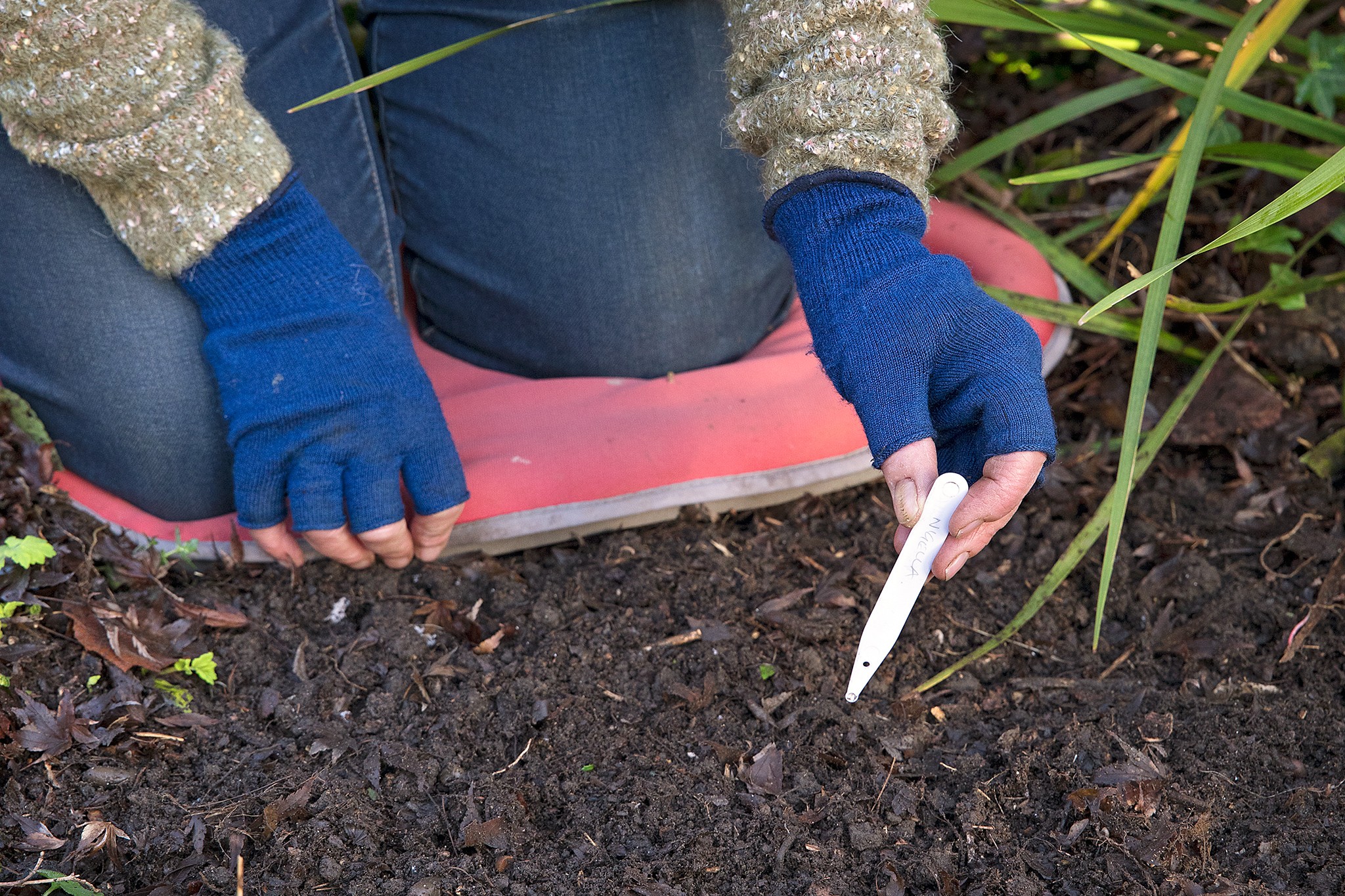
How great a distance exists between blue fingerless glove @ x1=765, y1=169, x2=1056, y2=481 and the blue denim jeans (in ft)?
1.73

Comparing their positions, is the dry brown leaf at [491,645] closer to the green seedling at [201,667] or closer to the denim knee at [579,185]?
the green seedling at [201,667]

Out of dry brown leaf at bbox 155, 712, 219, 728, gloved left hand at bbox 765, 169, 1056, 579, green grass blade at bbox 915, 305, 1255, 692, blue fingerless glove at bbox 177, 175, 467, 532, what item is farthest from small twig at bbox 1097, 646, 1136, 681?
dry brown leaf at bbox 155, 712, 219, 728

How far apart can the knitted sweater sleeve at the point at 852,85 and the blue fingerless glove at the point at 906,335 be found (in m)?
0.03

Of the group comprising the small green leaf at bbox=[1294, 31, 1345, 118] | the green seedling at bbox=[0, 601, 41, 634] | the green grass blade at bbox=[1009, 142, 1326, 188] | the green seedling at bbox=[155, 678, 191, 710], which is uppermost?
the small green leaf at bbox=[1294, 31, 1345, 118]

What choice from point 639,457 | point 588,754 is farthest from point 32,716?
point 639,457

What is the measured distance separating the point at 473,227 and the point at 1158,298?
3.51ft

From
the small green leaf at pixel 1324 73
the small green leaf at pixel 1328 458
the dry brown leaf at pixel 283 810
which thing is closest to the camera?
the dry brown leaf at pixel 283 810

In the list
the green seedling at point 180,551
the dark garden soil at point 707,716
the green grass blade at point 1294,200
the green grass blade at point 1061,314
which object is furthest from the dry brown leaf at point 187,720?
the green grass blade at point 1061,314

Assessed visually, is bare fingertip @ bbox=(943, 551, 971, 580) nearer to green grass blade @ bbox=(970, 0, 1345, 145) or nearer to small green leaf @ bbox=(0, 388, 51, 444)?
green grass blade @ bbox=(970, 0, 1345, 145)

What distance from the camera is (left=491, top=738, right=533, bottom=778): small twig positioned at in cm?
112

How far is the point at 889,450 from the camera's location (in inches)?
39.5

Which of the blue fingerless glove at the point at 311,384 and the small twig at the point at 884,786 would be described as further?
the blue fingerless glove at the point at 311,384

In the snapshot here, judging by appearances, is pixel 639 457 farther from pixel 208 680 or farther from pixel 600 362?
pixel 208 680

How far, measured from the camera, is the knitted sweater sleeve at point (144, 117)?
112 centimetres
